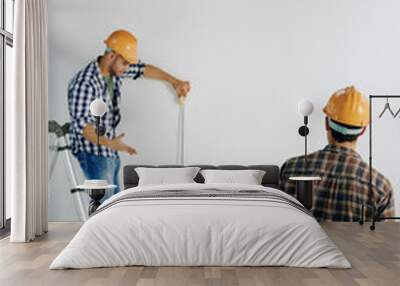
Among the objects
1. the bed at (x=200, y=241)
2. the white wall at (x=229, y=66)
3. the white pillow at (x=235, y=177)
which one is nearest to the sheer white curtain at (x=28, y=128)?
the white wall at (x=229, y=66)

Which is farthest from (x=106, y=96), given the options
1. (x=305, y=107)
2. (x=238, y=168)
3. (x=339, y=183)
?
(x=339, y=183)

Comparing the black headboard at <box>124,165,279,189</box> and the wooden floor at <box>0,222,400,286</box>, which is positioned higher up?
the black headboard at <box>124,165,279,189</box>

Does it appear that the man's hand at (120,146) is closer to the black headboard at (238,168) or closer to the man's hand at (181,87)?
the black headboard at (238,168)

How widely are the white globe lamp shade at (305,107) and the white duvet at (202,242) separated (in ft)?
8.32

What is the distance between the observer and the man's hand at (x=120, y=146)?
7.20 m

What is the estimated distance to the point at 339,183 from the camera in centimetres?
715

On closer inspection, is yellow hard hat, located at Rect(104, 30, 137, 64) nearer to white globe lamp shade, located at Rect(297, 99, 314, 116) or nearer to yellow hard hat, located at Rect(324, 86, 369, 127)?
white globe lamp shade, located at Rect(297, 99, 314, 116)

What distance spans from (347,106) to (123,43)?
2981mm

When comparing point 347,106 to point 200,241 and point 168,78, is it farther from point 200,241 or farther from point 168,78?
point 200,241

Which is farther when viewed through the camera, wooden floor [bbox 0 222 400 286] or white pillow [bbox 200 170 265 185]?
white pillow [bbox 200 170 265 185]

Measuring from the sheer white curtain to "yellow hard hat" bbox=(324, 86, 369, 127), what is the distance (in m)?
3.55

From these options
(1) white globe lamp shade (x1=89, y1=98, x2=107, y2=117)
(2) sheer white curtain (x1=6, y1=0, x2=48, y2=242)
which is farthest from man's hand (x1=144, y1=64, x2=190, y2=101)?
(2) sheer white curtain (x1=6, y1=0, x2=48, y2=242)

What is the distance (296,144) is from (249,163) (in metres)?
0.65

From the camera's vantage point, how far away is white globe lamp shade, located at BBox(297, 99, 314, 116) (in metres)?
6.86
